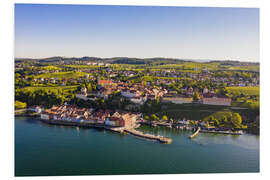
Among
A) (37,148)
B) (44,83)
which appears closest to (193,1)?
(37,148)

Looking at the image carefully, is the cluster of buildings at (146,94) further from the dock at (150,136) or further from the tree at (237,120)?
the dock at (150,136)

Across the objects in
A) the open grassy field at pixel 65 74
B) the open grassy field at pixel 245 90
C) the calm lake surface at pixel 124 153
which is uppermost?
the open grassy field at pixel 65 74

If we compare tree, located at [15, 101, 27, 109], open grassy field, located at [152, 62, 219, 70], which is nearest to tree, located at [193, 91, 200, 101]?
open grassy field, located at [152, 62, 219, 70]

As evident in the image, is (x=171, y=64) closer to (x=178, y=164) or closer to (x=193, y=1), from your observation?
(x=193, y=1)

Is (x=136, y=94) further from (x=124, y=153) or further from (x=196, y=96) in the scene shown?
(x=124, y=153)

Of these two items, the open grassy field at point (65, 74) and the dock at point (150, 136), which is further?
the open grassy field at point (65, 74)

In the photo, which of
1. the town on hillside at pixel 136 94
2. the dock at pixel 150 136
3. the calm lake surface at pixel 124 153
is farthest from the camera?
the town on hillside at pixel 136 94

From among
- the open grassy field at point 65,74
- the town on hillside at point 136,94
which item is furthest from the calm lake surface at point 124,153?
the open grassy field at point 65,74
